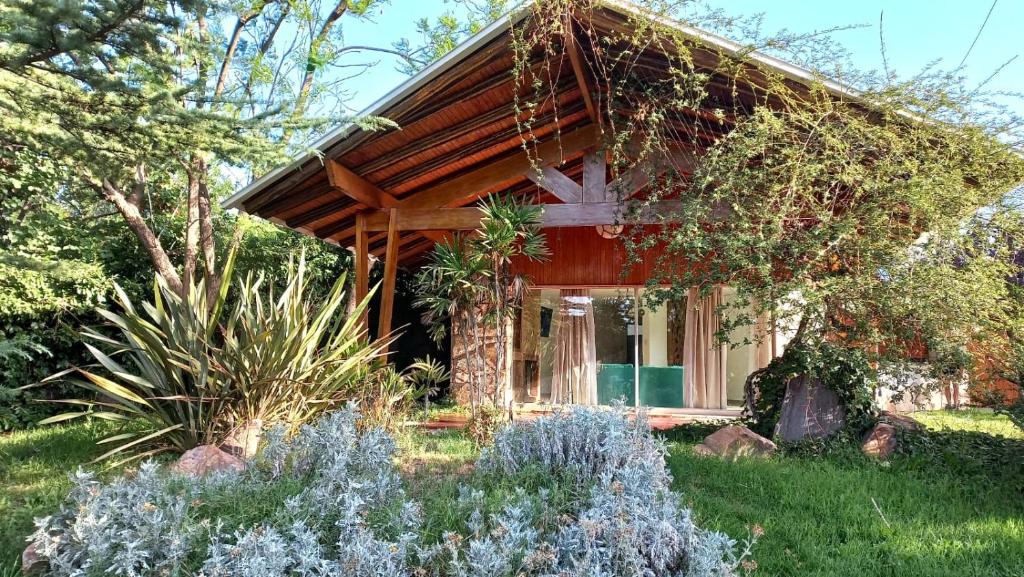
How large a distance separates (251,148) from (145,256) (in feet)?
18.2

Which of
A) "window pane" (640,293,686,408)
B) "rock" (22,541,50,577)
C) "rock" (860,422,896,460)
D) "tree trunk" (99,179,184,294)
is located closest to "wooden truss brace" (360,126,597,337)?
"tree trunk" (99,179,184,294)

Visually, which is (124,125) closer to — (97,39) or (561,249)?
(97,39)

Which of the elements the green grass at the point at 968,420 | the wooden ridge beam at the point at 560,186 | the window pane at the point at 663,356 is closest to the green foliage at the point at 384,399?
the wooden ridge beam at the point at 560,186

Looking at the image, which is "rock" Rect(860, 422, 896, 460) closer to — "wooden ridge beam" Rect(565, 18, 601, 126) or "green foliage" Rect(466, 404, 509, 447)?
"green foliage" Rect(466, 404, 509, 447)

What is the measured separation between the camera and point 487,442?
5098 mm

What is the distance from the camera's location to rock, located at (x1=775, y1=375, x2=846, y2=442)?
563cm

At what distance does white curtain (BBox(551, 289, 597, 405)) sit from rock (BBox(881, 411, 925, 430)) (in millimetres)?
4196

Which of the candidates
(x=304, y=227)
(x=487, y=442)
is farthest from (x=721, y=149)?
(x=304, y=227)

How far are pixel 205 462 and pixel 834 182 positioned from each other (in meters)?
5.19

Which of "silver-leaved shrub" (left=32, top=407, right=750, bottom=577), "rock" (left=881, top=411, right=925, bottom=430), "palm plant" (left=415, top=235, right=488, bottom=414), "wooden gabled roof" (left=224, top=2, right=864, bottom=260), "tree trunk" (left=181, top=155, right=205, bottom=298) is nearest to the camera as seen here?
"silver-leaved shrub" (left=32, top=407, right=750, bottom=577)

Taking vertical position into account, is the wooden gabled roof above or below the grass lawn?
above

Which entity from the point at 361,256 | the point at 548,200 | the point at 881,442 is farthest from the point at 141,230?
the point at 881,442

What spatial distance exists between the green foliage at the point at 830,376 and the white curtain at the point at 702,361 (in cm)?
263

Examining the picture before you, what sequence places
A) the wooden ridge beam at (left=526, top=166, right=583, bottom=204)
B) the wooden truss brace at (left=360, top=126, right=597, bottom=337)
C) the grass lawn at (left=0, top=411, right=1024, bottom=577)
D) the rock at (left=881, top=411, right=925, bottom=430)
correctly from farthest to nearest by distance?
1. the wooden truss brace at (left=360, top=126, right=597, bottom=337)
2. the wooden ridge beam at (left=526, top=166, right=583, bottom=204)
3. the rock at (left=881, top=411, right=925, bottom=430)
4. the grass lawn at (left=0, top=411, right=1024, bottom=577)
